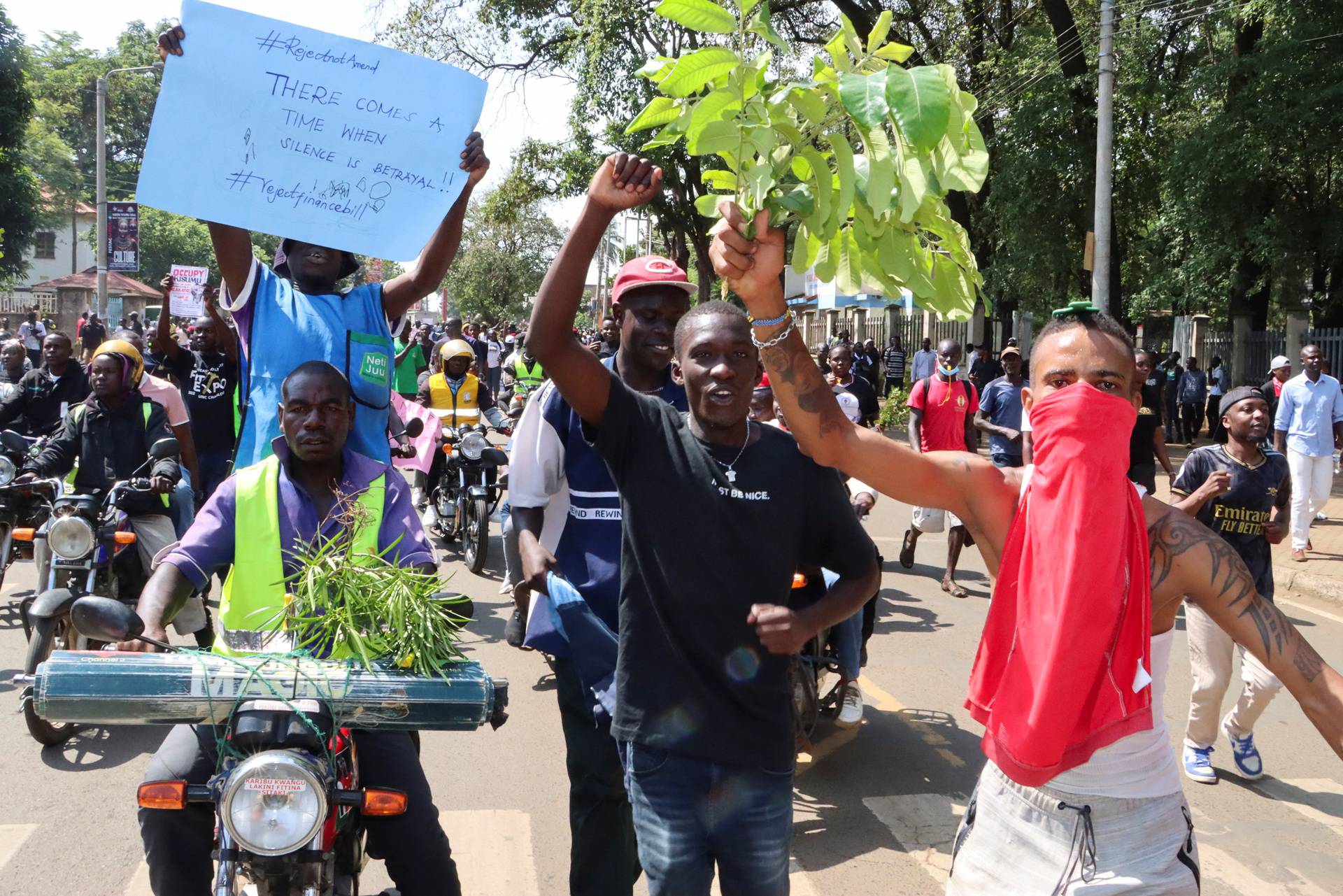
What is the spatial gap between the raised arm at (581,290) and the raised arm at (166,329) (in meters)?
5.25

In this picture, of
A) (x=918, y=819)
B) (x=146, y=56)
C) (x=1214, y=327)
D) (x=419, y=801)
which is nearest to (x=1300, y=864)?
(x=918, y=819)

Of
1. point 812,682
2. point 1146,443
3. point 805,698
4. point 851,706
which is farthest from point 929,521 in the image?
point 805,698

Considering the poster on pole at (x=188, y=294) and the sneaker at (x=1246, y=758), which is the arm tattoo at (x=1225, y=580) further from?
the poster on pole at (x=188, y=294)

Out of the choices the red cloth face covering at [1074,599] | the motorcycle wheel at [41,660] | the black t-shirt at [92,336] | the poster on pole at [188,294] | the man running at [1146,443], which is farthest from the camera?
the poster on pole at [188,294]

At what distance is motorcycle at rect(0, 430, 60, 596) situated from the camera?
6.82m

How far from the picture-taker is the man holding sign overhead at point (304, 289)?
3.64 meters

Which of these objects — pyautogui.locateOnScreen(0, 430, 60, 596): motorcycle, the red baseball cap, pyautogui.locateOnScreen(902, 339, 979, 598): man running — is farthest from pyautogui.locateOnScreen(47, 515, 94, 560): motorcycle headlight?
pyautogui.locateOnScreen(902, 339, 979, 598): man running

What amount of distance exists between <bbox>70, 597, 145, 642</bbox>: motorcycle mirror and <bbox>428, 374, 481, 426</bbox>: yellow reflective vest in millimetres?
8204

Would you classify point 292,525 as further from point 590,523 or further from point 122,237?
point 122,237

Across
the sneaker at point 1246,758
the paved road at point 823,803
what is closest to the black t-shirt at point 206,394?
the paved road at point 823,803

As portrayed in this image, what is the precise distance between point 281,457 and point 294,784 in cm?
113

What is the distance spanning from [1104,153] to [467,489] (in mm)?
10823

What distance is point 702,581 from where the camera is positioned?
270 cm

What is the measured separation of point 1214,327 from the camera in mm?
29047
